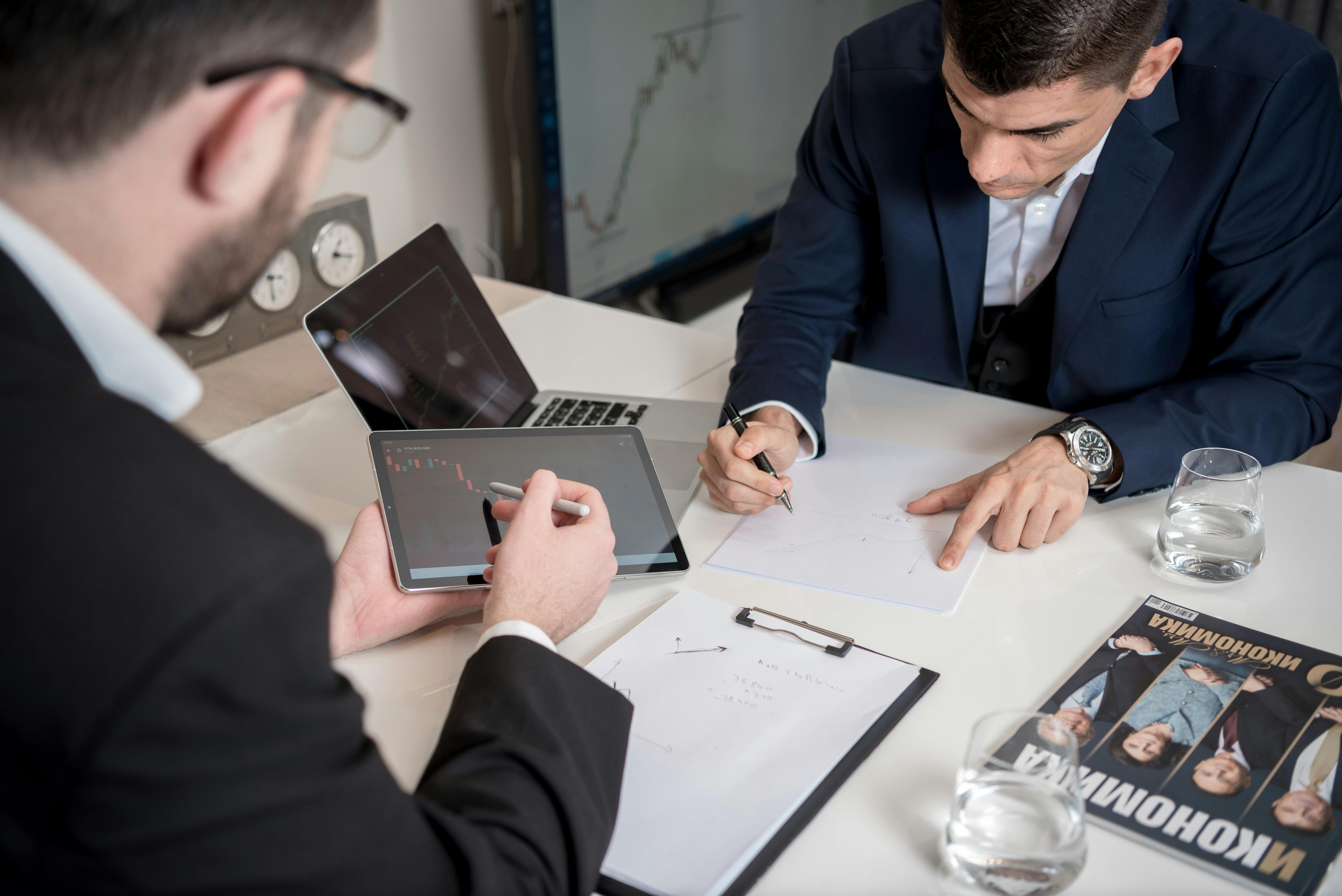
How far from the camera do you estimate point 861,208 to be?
1549 mm

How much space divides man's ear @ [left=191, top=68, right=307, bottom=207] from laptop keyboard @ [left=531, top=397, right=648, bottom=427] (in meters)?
0.79

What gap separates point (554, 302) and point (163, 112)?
1302mm

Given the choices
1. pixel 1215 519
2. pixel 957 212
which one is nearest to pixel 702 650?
pixel 1215 519

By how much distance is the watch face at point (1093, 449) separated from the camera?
1154 mm

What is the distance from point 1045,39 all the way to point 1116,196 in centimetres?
34

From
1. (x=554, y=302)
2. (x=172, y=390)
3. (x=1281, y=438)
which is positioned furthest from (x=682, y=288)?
(x=172, y=390)

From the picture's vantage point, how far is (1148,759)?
76 cm

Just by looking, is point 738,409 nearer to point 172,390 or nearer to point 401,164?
point 172,390

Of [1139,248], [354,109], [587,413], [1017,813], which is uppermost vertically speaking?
[354,109]

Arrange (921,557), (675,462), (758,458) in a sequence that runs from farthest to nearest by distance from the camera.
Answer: (675,462), (758,458), (921,557)

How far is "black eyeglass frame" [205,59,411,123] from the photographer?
52cm

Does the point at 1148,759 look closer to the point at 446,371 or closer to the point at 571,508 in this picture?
the point at 571,508

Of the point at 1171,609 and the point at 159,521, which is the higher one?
the point at 159,521

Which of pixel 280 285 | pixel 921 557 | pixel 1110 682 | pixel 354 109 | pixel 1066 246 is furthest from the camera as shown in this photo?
pixel 280 285
